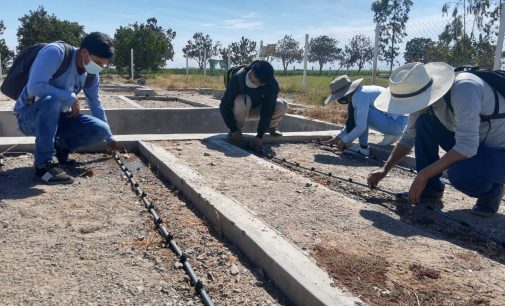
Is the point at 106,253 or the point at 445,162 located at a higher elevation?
the point at 445,162

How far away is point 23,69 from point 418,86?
3043 mm

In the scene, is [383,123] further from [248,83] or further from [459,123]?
[459,123]

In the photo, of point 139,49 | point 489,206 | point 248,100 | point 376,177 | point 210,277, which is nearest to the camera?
point 210,277

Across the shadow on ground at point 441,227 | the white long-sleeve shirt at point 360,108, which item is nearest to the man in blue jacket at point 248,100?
the white long-sleeve shirt at point 360,108

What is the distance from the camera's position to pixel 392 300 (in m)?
1.97

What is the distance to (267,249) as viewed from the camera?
91.0 inches

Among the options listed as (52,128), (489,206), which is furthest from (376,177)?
(52,128)

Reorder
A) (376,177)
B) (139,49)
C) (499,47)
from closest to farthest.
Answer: (376,177), (499,47), (139,49)

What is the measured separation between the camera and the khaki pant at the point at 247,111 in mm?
5590

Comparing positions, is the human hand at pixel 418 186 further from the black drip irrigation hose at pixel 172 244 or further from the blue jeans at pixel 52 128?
the blue jeans at pixel 52 128

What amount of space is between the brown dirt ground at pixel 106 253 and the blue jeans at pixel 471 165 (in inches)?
63.4

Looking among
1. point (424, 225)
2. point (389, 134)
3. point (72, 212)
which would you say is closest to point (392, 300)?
point (424, 225)

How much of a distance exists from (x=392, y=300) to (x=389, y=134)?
361 centimetres

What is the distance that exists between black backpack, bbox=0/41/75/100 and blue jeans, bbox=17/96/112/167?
21cm
